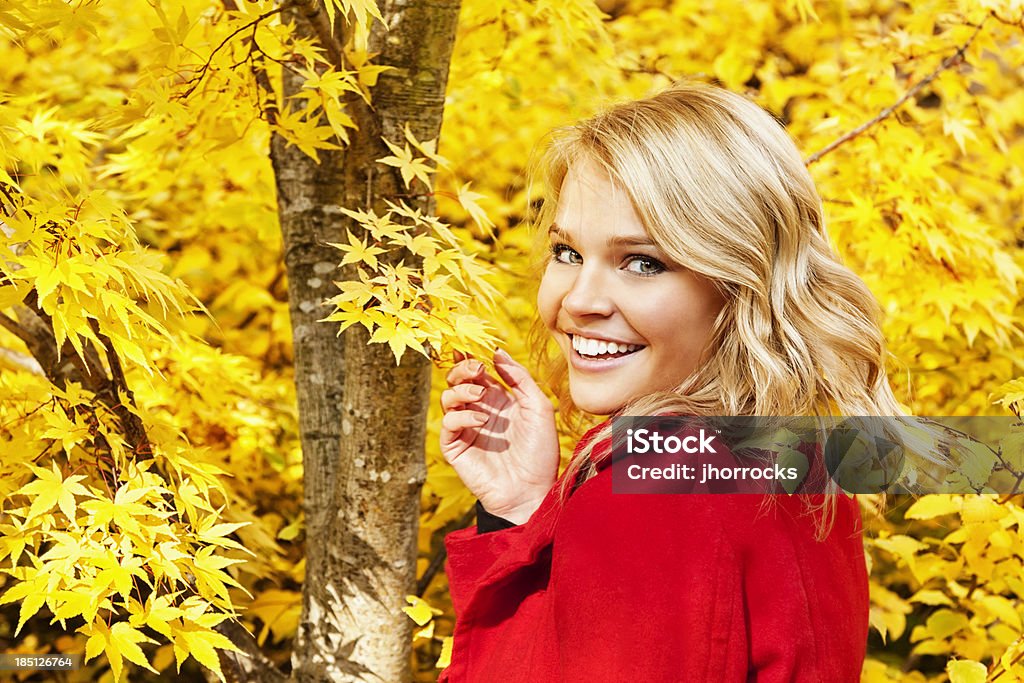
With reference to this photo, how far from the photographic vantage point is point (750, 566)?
105cm

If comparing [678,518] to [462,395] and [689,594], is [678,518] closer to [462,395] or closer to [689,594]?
[689,594]

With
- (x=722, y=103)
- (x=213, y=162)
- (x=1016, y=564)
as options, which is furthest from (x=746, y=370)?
(x=213, y=162)

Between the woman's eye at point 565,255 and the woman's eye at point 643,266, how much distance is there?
0.40 feet

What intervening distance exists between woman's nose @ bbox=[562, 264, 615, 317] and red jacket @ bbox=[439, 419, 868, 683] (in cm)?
20

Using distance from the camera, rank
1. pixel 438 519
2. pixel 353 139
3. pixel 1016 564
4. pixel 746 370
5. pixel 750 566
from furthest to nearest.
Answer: pixel 438 519 → pixel 1016 564 → pixel 353 139 → pixel 746 370 → pixel 750 566

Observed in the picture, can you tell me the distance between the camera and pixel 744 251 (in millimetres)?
1213

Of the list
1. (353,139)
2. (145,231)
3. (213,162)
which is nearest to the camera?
(353,139)

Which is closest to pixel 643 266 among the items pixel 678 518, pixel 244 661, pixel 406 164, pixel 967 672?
pixel 678 518

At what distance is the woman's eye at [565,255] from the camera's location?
1.36 metres

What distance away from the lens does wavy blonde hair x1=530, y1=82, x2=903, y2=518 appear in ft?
3.92

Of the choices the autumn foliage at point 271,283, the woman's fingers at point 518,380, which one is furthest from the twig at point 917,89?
the woman's fingers at point 518,380

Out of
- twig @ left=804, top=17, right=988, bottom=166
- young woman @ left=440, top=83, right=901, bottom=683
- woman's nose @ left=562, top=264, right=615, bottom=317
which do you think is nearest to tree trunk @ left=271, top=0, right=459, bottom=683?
young woman @ left=440, top=83, right=901, bottom=683

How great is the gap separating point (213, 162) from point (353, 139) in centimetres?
76

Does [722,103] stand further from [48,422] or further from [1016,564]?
[1016,564]
